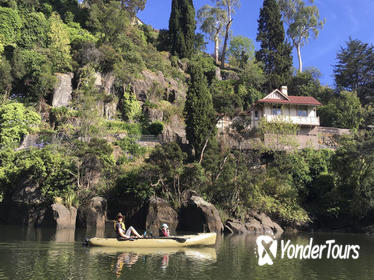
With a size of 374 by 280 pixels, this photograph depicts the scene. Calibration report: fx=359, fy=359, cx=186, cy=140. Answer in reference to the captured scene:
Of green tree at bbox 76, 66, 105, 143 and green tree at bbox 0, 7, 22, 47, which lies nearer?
green tree at bbox 76, 66, 105, 143

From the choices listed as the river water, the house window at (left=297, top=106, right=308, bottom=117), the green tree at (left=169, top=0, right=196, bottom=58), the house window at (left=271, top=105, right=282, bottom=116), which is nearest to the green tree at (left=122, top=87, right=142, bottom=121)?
the house window at (left=271, top=105, right=282, bottom=116)

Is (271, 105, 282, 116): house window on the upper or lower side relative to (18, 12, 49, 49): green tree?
lower

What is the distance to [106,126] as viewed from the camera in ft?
136

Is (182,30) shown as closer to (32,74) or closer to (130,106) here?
(130,106)

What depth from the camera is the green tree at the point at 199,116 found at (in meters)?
35.9

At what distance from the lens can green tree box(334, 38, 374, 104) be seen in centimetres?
5709

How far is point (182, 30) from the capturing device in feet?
213

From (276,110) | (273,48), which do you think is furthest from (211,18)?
(276,110)

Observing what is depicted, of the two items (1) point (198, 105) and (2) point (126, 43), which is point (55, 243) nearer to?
(1) point (198, 105)

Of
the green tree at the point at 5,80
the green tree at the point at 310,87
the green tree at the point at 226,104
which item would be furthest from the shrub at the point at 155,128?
the green tree at the point at 310,87

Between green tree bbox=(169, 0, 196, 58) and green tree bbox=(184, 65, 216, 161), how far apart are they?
27346 mm

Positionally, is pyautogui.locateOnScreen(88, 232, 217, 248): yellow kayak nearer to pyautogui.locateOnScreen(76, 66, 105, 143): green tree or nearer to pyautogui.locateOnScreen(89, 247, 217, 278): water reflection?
pyautogui.locateOnScreen(89, 247, 217, 278): water reflection

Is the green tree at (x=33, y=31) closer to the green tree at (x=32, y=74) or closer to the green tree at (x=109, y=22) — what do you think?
the green tree at (x=32, y=74)

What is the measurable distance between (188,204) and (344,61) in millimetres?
44261
